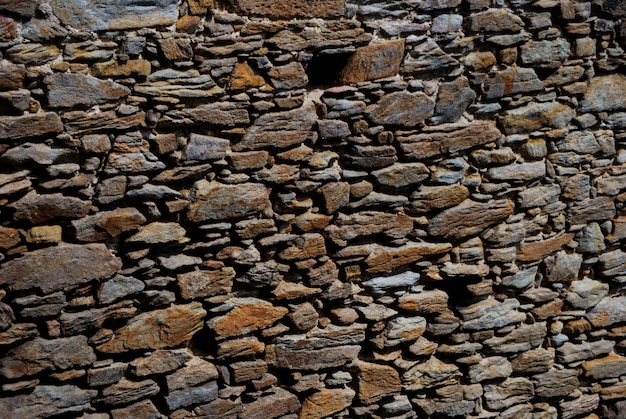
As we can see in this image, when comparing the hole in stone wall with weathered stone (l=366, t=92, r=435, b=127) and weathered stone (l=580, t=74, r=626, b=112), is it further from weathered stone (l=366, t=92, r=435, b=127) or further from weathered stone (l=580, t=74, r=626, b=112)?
weathered stone (l=580, t=74, r=626, b=112)

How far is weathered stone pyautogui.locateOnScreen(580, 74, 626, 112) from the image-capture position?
15.8 feet

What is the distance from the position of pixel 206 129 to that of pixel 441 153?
4.21 ft

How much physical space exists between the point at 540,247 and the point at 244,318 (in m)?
1.79

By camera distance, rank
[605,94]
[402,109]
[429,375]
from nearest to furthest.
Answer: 1. [402,109]
2. [429,375]
3. [605,94]

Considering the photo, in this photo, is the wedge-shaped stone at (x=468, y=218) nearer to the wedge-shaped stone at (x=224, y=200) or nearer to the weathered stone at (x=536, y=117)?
the weathered stone at (x=536, y=117)

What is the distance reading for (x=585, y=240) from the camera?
501 cm

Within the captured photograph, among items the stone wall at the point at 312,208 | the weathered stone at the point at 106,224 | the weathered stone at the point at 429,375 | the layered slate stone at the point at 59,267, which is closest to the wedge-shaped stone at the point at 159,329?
the stone wall at the point at 312,208

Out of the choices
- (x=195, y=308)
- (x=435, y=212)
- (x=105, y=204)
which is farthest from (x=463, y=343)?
(x=105, y=204)

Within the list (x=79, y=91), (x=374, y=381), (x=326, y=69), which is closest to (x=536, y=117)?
(x=326, y=69)

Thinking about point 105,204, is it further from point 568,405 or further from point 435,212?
point 568,405

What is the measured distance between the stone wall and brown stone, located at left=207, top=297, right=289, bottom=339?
11 millimetres

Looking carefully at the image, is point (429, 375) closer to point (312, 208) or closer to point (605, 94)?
point (312, 208)

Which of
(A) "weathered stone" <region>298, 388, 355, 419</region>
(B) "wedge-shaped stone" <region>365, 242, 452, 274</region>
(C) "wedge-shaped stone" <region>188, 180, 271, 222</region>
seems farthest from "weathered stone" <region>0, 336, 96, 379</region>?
(B) "wedge-shaped stone" <region>365, 242, 452, 274</region>

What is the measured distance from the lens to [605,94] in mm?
4852
